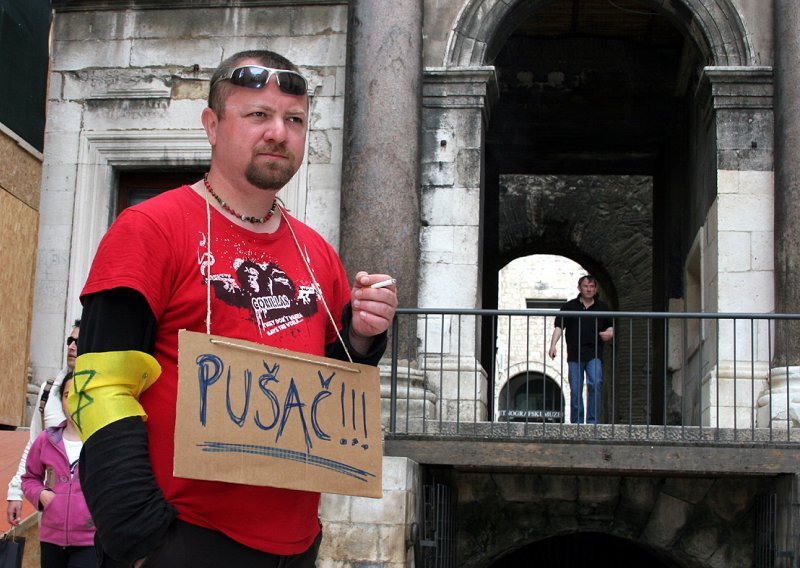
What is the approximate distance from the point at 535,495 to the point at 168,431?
789 centimetres

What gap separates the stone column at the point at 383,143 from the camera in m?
10.2

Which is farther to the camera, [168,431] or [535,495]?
[535,495]

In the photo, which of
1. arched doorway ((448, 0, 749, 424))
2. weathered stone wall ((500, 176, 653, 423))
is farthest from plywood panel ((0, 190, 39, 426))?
weathered stone wall ((500, 176, 653, 423))

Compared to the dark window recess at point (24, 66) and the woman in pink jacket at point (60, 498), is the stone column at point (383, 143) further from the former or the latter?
the woman in pink jacket at point (60, 498)

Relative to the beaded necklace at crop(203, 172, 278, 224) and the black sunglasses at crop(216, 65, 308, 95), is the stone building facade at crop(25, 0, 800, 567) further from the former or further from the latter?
the black sunglasses at crop(216, 65, 308, 95)

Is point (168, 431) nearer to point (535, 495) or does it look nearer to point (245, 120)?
point (245, 120)

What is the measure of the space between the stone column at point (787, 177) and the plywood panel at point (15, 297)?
665cm

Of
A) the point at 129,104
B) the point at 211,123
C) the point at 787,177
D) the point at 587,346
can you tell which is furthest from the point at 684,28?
the point at 211,123

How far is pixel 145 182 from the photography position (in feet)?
39.0

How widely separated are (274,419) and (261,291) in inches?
11.7

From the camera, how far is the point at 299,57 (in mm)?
11500

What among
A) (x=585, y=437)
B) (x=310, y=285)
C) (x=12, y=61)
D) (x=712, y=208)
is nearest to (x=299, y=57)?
(x=12, y=61)

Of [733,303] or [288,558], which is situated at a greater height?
[733,303]

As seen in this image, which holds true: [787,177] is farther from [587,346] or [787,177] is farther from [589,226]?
[589,226]
